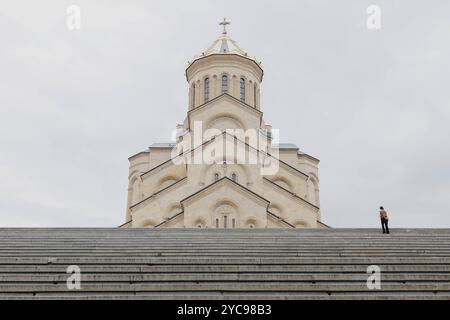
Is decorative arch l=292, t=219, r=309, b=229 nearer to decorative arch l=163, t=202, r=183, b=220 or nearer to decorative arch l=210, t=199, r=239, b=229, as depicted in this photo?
decorative arch l=210, t=199, r=239, b=229

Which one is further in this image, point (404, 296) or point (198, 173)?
point (198, 173)

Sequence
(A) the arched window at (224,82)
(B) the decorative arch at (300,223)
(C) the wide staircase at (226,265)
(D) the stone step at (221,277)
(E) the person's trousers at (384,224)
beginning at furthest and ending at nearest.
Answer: (A) the arched window at (224,82) → (B) the decorative arch at (300,223) → (E) the person's trousers at (384,224) → (D) the stone step at (221,277) → (C) the wide staircase at (226,265)

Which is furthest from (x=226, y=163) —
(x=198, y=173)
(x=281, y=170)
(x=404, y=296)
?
(x=404, y=296)

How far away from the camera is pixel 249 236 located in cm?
1137

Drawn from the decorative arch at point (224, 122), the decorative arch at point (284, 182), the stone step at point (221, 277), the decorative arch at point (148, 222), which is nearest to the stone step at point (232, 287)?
the stone step at point (221, 277)

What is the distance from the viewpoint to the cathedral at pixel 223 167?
1934 cm

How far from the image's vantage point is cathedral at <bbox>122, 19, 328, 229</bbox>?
19.3 metres

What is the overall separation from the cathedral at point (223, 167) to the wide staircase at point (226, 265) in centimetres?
774

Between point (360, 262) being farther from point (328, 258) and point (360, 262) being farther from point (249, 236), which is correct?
point (249, 236)

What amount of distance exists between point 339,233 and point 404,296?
4.76 meters

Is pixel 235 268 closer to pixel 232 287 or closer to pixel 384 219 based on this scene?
pixel 232 287

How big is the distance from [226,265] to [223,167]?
13228 mm

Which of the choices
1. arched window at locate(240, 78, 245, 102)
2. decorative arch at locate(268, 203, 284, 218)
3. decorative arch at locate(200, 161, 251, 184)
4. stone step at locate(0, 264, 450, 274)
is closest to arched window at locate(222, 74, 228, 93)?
arched window at locate(240, 78, 245, 102)

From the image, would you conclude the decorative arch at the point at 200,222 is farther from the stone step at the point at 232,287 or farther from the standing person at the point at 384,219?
the stone step at the point at 232,287
